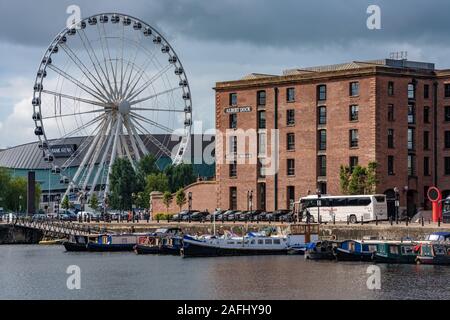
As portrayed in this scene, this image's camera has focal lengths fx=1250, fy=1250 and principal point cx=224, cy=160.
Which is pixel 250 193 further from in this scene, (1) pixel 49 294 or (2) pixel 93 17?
(1) pixel 49 294

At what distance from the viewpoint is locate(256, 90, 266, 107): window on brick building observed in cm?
15925

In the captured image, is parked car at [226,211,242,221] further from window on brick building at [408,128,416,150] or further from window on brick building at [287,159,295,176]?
window on brick building at [408,128,416,150]

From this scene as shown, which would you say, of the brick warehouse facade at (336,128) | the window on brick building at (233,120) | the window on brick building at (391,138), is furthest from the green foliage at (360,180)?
the window on brick building at (233,120)

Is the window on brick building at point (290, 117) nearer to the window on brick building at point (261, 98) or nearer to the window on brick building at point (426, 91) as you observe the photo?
the window on brick building at point (261, 98)

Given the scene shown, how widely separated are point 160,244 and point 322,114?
3064 cm

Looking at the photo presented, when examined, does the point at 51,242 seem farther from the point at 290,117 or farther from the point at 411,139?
the point at 411,139

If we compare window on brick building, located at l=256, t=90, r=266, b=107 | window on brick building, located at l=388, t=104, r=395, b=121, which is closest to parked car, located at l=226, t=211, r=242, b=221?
window on brick building, located at l=256, t=90, r=266, b=107

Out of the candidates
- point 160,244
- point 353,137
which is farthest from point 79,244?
point 353,137

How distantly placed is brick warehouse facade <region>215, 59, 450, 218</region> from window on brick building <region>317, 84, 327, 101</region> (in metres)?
0.12

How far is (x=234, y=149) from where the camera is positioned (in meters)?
162

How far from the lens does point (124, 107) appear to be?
173 m

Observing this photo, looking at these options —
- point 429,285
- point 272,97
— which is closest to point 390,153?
point 272,97

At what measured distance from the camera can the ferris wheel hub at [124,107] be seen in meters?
172
